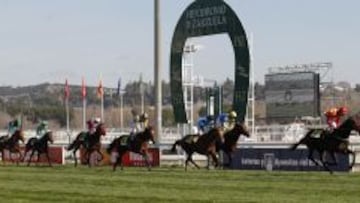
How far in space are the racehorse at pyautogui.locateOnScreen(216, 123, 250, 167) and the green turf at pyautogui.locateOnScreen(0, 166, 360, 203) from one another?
4734 mm

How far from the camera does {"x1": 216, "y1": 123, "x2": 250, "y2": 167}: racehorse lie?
1185 inches

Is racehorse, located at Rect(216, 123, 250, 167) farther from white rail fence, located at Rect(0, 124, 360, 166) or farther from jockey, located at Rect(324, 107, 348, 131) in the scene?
white rail fence, located at Rect(0, 124, 360, 166)

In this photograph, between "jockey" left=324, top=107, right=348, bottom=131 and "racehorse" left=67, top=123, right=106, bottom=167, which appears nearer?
"jockey" left=324, top=107, right=348, bottom=131

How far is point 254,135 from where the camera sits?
153 feet

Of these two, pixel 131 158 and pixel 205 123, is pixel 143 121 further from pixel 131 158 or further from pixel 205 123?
pixel 205 123

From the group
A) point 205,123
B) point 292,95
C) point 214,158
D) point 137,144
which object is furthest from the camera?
point 292,95

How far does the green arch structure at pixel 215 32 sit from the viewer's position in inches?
1626

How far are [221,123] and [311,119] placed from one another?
34.9 m

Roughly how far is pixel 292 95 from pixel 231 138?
33.1m

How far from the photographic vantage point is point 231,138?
30.3 m

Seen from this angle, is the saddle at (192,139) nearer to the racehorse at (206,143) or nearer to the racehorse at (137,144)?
the racehorse at (206,143)

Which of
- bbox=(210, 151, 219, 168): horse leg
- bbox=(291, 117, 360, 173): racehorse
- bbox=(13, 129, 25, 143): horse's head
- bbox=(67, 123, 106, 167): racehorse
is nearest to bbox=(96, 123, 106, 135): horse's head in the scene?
bbox=(67, 123, 106, 167): racehorse

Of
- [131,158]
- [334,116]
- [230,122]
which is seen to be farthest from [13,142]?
[334,116]

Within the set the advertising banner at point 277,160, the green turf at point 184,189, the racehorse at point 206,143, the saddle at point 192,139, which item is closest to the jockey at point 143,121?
the saddle at point 192,139
